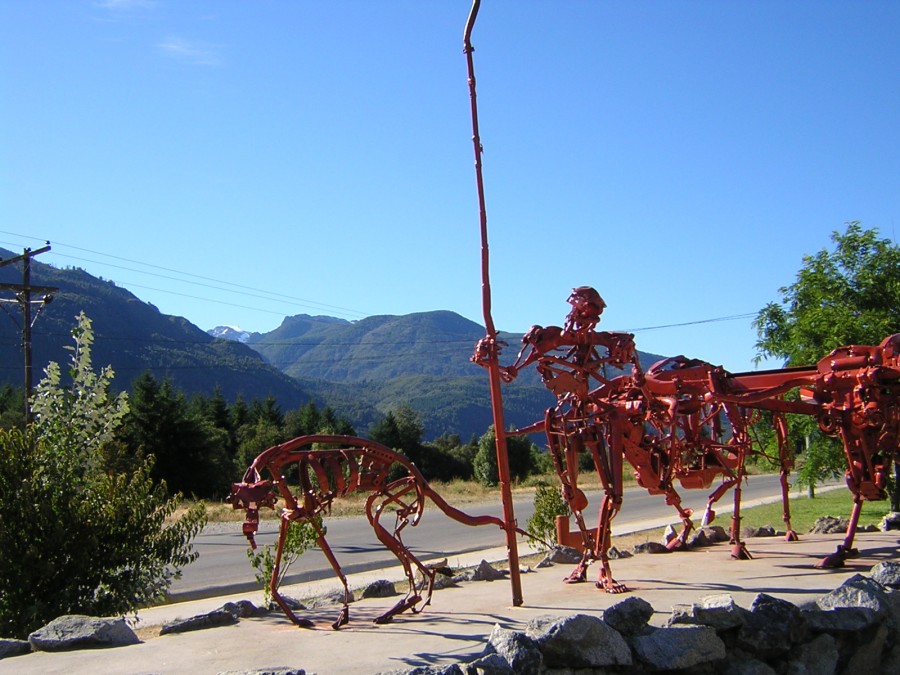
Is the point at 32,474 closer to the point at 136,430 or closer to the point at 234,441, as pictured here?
the point at 136,430

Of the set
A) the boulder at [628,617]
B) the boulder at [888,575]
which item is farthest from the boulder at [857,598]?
the boulder at [628,617]

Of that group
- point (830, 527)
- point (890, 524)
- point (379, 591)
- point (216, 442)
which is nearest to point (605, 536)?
point (379, 591)

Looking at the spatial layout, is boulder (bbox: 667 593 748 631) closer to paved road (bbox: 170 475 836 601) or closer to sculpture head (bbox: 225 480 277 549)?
sculpture head (bbox: 225 480 277 549)

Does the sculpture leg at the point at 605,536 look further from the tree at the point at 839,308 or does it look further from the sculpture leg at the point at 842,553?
the tree at the point at 839,308

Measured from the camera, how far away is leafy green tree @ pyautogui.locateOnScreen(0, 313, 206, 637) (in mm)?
8773

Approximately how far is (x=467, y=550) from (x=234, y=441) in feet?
118

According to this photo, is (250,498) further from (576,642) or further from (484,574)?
(484,574)

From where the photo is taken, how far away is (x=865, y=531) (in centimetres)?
1445

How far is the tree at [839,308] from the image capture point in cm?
1741

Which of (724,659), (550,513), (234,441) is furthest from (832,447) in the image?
(234,441)

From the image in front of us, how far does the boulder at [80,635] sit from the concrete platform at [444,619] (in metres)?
0.19

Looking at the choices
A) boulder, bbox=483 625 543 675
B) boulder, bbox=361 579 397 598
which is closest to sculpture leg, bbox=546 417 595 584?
boulder, bbox=361 579 397 598

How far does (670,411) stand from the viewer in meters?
11.2

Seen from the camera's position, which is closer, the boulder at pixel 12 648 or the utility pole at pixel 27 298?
the boulder at pixel 12 648
